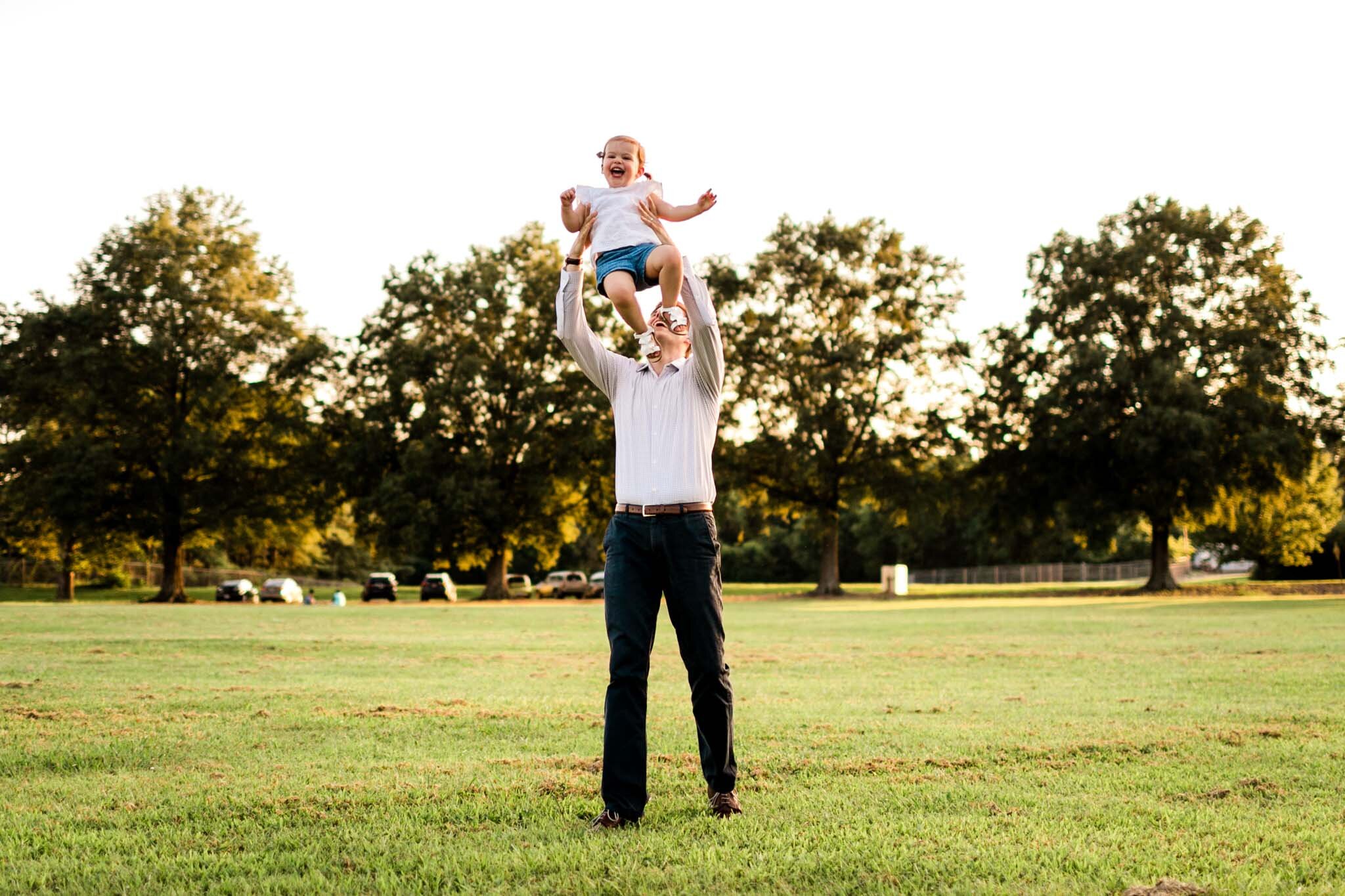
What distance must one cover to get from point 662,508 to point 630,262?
1.16 meters

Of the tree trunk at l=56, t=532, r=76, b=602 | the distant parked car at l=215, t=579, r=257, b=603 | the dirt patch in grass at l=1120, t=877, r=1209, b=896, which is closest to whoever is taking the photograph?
the dirt patch in grass at l=1120, t=877, r=1209, b=896

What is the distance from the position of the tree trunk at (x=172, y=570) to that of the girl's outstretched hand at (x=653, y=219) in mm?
47597

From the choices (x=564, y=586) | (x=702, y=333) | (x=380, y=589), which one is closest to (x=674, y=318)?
(x=702, y=333)

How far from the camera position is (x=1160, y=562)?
47.2 meters

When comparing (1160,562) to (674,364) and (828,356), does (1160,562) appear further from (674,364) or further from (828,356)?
(674,364)

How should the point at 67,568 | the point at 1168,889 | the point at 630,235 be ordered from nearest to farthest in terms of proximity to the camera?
the point at 1168,889 → the point at 630,235 → the point at 67,568

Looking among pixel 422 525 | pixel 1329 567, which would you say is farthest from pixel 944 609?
pixel 1329 567

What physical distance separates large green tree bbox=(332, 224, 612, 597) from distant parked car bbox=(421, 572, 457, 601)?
8.68 feet

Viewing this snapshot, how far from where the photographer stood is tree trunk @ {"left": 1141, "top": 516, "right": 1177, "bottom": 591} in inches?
1818

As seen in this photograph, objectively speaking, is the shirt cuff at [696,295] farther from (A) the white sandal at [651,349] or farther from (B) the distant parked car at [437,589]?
(B) the distant parked car at [437,589]

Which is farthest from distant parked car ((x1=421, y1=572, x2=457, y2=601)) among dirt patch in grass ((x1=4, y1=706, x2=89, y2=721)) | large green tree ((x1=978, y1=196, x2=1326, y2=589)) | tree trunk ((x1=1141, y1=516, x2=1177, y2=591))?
dirt patch in grass ((x1=4, y1=706, x2=89, y2=721))

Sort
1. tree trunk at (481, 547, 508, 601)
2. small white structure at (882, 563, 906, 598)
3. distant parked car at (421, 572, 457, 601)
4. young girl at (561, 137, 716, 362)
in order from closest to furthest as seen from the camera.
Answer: young girl at (561, 137, 716, 362) → small white structure at (882, 563, 906, 598) → tree trunk at (481, 547, 508, 601) → distant parked car at (421, 572, 457, 601)

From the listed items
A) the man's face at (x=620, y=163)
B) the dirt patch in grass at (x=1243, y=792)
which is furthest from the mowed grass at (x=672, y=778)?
the man's face at (x=620, y=163)

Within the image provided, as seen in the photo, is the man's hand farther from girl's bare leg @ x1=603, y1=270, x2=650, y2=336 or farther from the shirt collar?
the shirt collar
